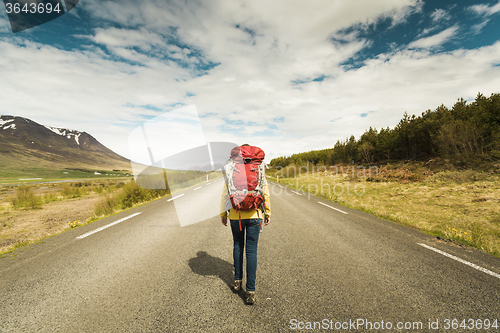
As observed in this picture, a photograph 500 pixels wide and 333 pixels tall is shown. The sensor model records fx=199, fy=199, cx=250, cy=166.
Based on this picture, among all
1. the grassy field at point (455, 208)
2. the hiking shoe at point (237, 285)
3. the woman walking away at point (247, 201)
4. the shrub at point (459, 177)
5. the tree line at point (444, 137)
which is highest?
the tree line at point (444, 137)

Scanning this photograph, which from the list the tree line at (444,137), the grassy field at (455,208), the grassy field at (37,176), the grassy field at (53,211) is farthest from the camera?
the grassy field at (37,176)

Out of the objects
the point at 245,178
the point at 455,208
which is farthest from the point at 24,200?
the point at 455,208

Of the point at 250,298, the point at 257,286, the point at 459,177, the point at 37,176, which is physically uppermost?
the point at 37,176

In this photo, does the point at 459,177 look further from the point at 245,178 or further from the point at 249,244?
the point at 245,178

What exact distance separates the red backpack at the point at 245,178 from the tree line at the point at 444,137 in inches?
856

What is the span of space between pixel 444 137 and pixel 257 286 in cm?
2690

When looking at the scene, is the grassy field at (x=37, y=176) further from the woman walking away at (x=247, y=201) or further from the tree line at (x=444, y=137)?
the tree line at (x=444, y=137)

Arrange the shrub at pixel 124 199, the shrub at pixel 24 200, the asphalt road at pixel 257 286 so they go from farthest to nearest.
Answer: the shrub at pixel 24 200, the shrub at pixel 124 199, the asphalt road at pixel 257 286

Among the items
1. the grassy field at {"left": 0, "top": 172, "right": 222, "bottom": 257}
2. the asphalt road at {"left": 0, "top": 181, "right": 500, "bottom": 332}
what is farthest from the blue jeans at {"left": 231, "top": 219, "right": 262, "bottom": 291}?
the grassy field at {"left": 0, "top": 172, "right": 222, "bottom": 257}

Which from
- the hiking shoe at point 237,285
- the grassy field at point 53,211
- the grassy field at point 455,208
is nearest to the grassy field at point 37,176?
the grassy field at point 53,211

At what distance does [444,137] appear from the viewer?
20469mm

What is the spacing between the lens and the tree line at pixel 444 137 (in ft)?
57.7

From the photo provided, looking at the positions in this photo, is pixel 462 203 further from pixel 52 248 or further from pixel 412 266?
pixel 52 248

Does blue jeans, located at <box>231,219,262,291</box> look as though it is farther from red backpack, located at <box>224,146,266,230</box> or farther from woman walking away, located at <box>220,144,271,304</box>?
red backpack, located at <box>224,146,266,230</box>
